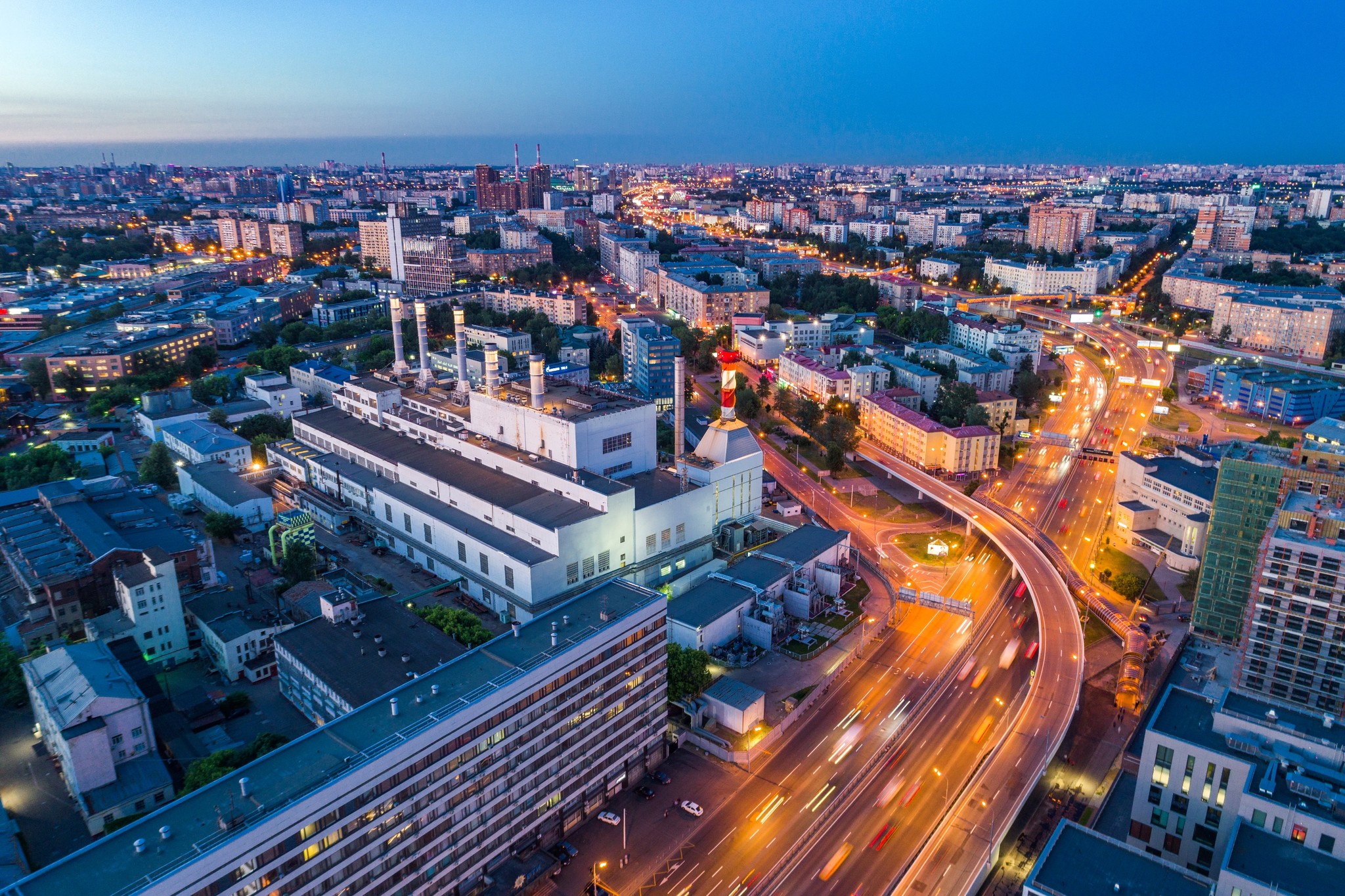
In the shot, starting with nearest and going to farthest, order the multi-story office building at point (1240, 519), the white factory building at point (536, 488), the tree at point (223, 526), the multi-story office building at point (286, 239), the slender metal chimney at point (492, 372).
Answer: the multi-story office building at point (1240, 519) → the white factory building at point (536, 488) → the tree at point (223, 526) → the slender metal chimney at point (492, 372) → the multi-story office building at point (286, 239)

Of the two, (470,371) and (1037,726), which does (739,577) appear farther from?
(470,371)

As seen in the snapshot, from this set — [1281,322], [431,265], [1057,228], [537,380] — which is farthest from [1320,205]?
[537,380]

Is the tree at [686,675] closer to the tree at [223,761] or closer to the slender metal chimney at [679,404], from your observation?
the tree at [223,761]

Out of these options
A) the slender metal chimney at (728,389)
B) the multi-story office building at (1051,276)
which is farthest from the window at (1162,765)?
the multi-story office building at (1051,276)

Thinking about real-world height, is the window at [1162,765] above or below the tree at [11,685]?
above

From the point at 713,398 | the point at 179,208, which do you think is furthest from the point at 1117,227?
the point at 179,208

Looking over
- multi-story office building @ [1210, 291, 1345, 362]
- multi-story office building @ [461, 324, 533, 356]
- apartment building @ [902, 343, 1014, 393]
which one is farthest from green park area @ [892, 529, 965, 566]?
multi-story office building @ [1210, 291, 1345, 362]

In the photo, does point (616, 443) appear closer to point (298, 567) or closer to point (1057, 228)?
point (298, 567)
